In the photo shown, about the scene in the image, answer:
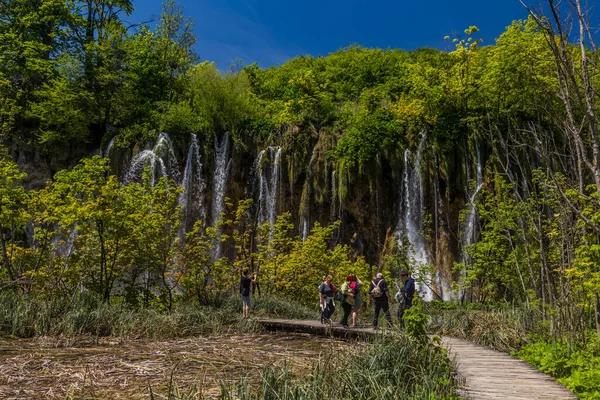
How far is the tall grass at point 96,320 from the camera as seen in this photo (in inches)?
368

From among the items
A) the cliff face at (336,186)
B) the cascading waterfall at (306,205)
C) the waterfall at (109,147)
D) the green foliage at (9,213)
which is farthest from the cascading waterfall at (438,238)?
the waterfall at (109,147)

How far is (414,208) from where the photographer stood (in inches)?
847

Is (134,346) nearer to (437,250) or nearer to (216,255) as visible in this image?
(216,255)

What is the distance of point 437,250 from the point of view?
68.9ft

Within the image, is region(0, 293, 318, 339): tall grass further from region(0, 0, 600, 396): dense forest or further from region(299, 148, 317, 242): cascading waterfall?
region(299, 148, 317, 242): cascading waterfall

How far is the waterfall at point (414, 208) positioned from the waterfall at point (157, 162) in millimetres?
11504

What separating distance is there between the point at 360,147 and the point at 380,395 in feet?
59.9

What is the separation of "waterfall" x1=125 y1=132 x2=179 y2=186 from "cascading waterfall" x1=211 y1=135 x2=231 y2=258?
6.90 feet

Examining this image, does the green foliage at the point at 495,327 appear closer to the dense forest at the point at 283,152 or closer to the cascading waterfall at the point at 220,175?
the dense forest at the point at 283,152

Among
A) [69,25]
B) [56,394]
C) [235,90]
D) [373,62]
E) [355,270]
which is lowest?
[56,394]

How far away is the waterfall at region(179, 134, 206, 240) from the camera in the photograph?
23172 mm

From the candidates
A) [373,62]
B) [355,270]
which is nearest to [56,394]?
[355,270]

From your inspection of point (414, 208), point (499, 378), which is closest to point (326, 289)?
point (499, 378)

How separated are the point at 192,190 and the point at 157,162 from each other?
2.46 m
